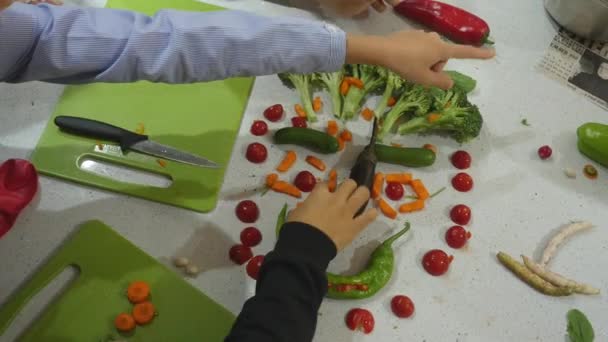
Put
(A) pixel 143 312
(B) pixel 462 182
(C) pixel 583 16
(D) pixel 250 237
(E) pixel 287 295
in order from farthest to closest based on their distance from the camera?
(C) pixel 583 16 → (B) pixel 462 182 → (D) pixel 250 237 → (A) pixel 143 312 → (E) pixel 287 295

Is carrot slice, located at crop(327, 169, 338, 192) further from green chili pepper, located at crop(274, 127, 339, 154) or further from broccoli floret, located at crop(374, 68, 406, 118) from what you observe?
broccoli floret, located at crop(374, 68, 406, 118)

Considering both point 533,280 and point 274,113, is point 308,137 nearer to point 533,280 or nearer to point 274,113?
point 274,113

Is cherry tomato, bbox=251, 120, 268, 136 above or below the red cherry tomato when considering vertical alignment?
above

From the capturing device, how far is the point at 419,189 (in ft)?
3.51

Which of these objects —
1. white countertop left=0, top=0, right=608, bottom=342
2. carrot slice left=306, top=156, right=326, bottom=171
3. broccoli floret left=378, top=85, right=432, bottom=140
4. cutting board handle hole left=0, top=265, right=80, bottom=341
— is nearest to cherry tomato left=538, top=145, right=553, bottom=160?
white countertop left=0, top=0, right=608, bottom=342

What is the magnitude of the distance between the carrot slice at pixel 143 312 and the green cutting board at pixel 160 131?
20 cm

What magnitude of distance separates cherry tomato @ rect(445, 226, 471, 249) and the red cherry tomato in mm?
220

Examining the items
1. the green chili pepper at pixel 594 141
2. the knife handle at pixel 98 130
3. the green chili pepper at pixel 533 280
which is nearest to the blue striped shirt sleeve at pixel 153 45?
the knife handle at pixel 98 130

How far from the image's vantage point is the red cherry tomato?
0.93 m

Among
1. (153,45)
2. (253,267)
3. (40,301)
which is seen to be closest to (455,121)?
(253,267)

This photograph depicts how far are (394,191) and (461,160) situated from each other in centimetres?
17

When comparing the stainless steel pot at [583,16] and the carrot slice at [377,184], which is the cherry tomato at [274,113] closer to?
the carrot slice at [377,184]

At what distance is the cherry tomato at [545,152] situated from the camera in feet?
3.76

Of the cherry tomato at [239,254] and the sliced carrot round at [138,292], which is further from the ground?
the cherry tomato at [239,254]
